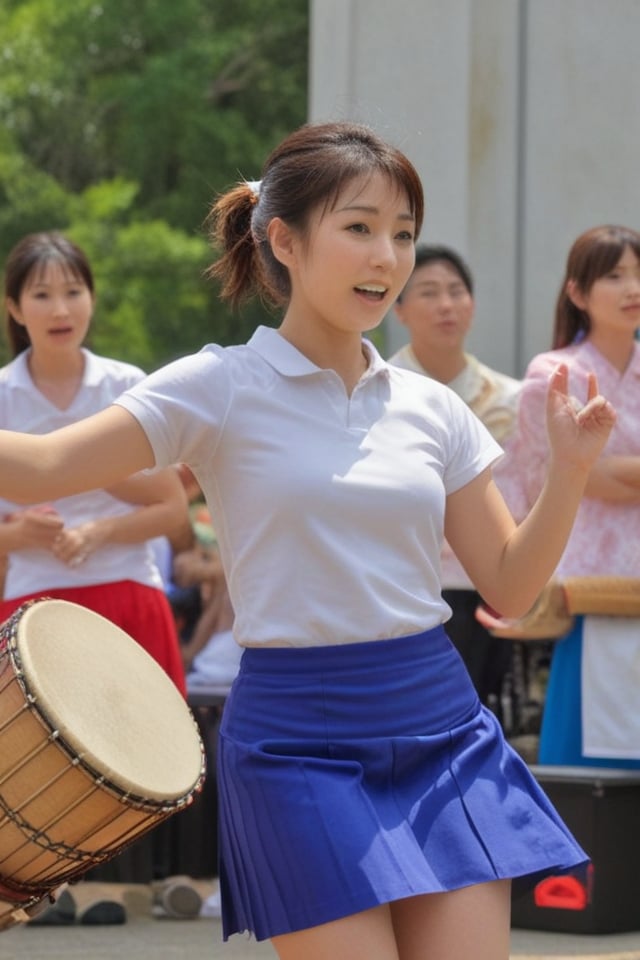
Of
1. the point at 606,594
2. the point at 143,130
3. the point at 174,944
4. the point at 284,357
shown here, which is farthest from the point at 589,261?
the point at 143,130

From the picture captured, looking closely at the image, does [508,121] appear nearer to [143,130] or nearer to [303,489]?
[303,489]

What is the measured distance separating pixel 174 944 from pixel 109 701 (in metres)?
2.46

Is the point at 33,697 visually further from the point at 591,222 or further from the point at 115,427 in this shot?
the point at 591,222

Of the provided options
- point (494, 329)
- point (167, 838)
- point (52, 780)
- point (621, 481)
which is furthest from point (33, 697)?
point (494, 329)

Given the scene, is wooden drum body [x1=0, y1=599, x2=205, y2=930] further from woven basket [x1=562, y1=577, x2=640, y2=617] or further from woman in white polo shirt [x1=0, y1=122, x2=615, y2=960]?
woven basket [x1=562, y1=577, x2=640, y2=617]

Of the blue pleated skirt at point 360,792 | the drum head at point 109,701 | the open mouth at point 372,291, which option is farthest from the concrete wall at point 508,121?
the blue pleated skirt at point 360,792

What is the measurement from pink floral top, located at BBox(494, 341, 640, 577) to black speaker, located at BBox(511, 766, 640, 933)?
0.61m

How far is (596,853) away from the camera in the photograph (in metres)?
5.44

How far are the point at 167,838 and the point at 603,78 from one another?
11.4 ft

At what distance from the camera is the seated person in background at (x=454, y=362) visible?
594 centimetres

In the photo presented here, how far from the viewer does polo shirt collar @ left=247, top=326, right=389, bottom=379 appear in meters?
3.06

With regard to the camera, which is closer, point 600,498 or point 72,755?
point 72,755

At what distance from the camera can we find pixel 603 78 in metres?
7.42

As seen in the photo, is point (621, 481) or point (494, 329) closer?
point (621, 481)
